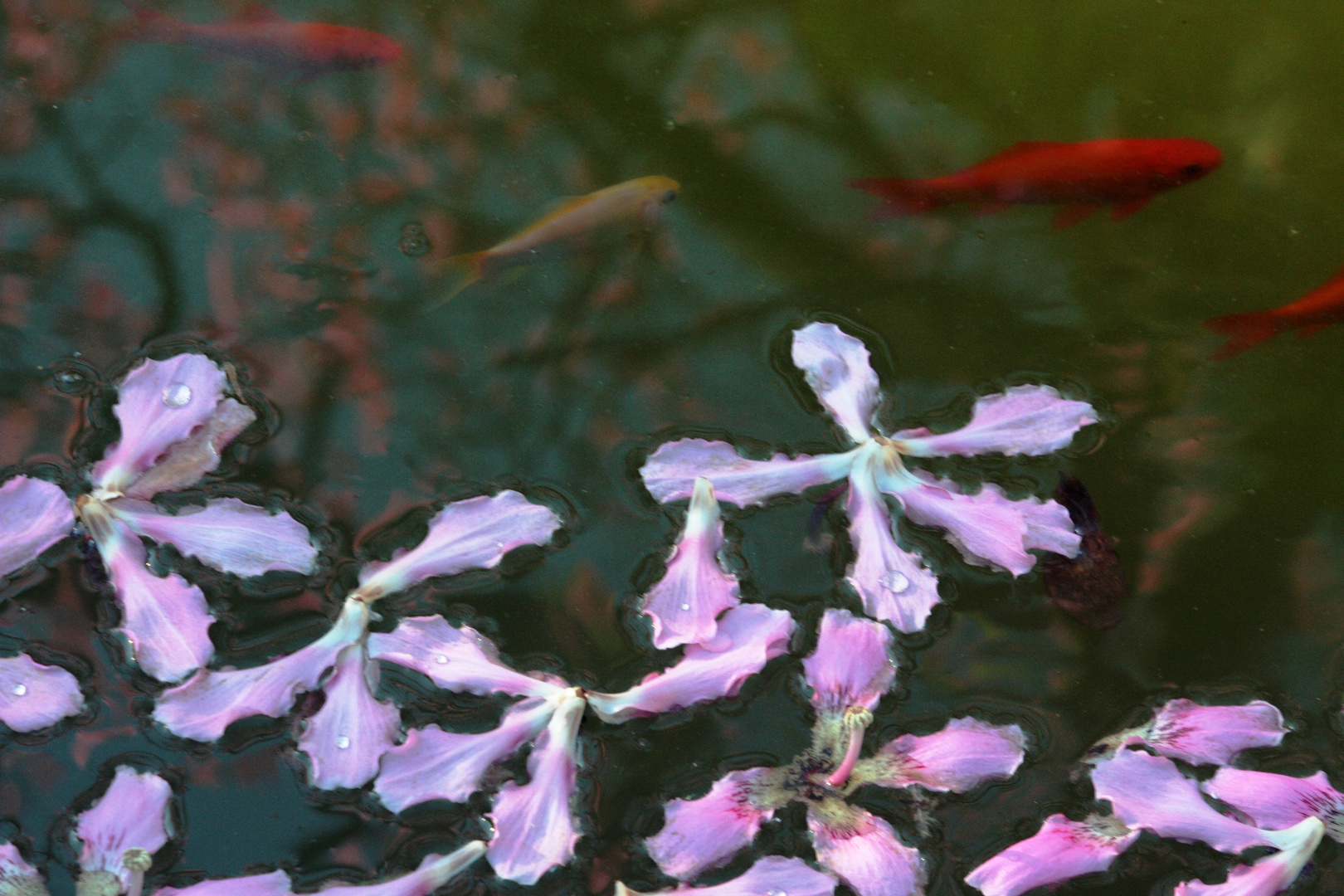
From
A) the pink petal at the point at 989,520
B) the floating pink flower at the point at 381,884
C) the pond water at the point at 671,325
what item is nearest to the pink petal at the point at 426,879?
the floating pink flower at the point at 381,884

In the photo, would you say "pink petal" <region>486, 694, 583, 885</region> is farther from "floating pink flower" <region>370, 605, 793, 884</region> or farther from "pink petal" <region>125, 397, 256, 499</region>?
"pink petal" <region>125, 397, 256, 499</region>

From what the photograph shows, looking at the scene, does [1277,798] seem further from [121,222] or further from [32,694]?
[121,222]

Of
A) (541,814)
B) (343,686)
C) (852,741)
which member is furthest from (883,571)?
(343,686)

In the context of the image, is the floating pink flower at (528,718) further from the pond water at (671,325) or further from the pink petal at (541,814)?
the pond water at (671,325)

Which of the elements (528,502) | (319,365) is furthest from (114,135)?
(528,502)

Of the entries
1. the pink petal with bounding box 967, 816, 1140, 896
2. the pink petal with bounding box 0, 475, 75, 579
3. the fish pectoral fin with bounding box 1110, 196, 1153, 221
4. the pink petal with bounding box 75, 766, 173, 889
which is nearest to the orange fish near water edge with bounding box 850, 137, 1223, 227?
the fish pectoral fin with bounding box 1110, 196, 1153, 221

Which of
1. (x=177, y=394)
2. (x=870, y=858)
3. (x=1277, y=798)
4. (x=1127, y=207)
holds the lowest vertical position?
(x=870, y=858)
